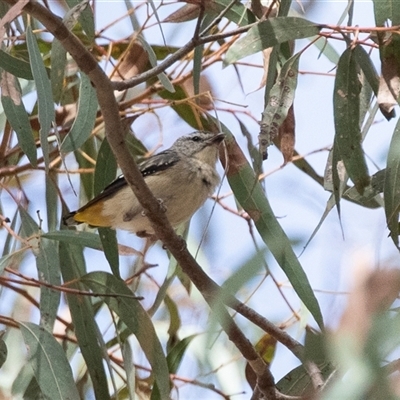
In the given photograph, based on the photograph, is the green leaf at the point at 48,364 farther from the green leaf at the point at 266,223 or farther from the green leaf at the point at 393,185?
the green leaf at the point at 393,185

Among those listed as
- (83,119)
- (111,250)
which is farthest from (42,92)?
(111,250)

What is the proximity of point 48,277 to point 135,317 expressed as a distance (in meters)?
0.24

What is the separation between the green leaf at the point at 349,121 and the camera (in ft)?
6.11

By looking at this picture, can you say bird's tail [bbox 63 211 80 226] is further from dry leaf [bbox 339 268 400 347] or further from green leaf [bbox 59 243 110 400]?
dry leaf [bbox 339 268 400 347]

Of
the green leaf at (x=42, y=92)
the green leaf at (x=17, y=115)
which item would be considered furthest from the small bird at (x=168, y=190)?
the green leaf at (x=42, y=92)

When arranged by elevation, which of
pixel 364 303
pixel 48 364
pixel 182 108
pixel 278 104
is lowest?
pixel 364 303

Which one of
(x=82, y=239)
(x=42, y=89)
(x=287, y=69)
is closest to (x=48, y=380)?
(x=82, y=239)

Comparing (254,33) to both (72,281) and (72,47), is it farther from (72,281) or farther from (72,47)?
(72,281)

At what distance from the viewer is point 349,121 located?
1895mm

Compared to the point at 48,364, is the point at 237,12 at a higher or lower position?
higher

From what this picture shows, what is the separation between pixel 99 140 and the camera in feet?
9.39

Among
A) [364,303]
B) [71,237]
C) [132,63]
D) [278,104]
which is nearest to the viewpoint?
[364,303]

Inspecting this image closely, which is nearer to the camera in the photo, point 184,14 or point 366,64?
point 366,64

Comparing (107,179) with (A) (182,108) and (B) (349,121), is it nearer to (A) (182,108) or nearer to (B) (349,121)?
(A) (182,108)
